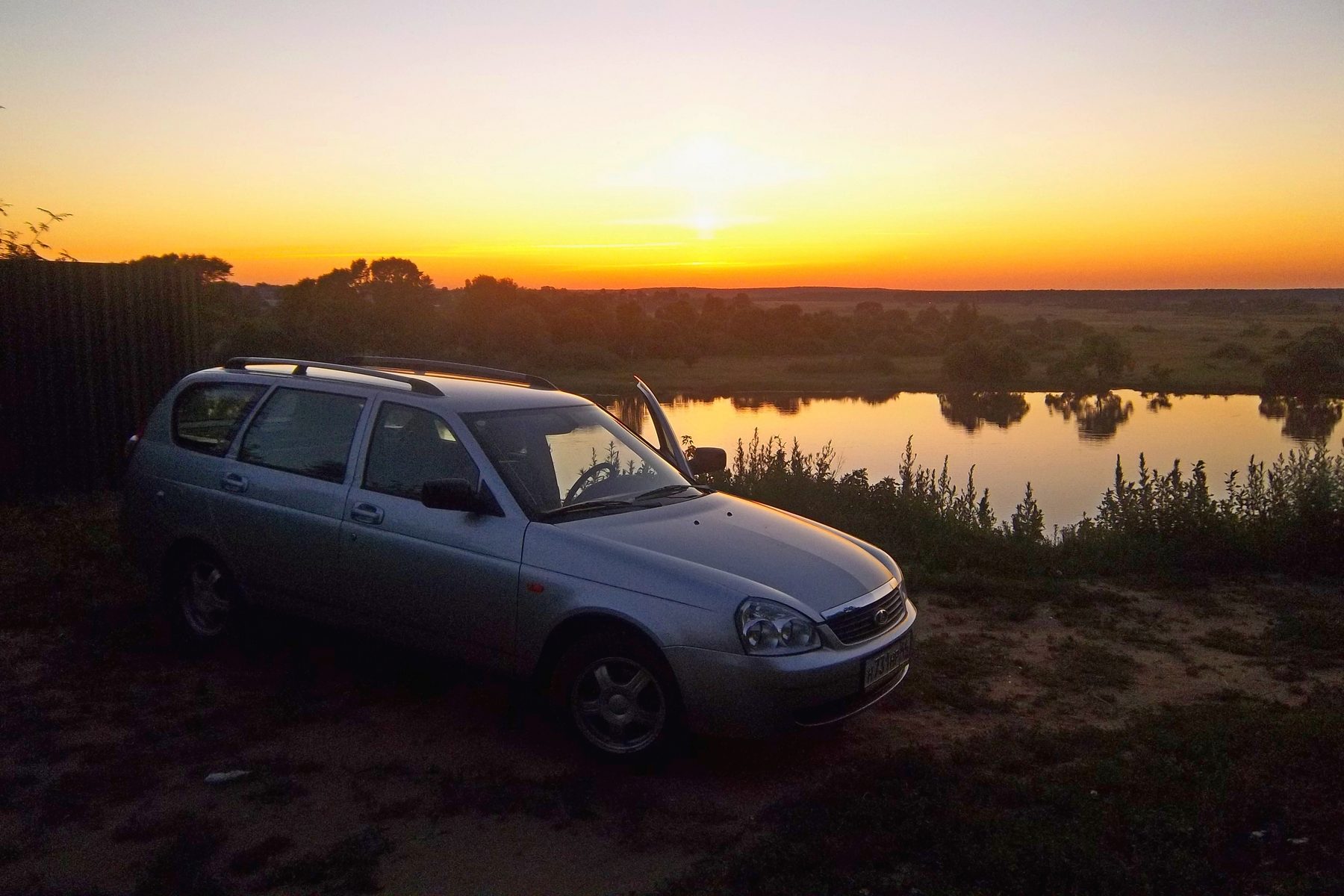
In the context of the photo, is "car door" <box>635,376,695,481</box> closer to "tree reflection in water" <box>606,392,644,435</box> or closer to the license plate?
the license plate

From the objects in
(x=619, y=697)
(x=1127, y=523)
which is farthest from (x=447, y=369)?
(x=1127, y=523)

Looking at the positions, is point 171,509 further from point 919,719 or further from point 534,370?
point 534,370

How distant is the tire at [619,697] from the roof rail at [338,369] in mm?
1634

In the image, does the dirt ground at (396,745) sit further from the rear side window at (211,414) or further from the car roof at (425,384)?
the car roof at (425,384)

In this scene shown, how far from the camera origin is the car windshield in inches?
191

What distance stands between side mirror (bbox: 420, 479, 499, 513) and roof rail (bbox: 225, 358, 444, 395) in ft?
2.28

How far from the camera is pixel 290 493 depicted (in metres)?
5.30

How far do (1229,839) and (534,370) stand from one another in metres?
25.9

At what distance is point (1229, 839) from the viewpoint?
3.55 meters

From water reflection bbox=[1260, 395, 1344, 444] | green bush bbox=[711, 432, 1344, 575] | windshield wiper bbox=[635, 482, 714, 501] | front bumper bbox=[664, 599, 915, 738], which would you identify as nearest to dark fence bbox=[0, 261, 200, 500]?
green bush bbox=[711, 432, 1344, 575]

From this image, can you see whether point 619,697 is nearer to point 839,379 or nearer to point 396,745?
point 396,745

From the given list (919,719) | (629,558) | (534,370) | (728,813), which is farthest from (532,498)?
(534,370)

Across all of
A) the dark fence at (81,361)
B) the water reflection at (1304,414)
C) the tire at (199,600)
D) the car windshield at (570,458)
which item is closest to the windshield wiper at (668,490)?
the car windshield at (570,458)

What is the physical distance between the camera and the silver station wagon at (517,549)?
4117mm
